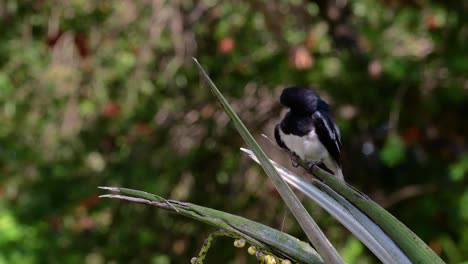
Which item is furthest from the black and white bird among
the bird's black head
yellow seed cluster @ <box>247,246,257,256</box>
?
yellow seed cluster @ <box>247,246,257,256</box>

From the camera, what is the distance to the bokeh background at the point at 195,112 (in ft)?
12.2

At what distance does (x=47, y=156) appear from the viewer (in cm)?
445

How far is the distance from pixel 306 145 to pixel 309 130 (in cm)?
5

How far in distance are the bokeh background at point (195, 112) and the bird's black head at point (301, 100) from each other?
1044mm

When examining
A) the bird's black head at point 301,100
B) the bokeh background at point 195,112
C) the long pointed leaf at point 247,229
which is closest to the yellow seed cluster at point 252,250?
the long pointed leaf at point 247,229

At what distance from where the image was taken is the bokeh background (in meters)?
3.73

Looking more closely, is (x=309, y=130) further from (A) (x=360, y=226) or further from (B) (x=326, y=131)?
(A) (x=360, y=226)

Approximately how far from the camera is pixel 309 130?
Answer: 254cm

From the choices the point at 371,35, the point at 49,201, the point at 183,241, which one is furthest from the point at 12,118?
the point at 371,35

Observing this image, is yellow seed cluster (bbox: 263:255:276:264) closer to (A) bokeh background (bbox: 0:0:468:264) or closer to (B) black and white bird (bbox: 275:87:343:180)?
(B) black and white bird (bbox: 275:87:343:180)

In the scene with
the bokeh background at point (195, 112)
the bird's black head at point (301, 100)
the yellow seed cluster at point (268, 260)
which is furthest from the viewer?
the bokeh background at point (195, 112)

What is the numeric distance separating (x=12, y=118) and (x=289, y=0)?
1780 millimetres

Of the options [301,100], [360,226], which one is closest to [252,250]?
[360,226]

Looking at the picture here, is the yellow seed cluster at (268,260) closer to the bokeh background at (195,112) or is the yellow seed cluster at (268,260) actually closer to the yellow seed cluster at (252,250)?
the yellow seed cluster at (252,250)
